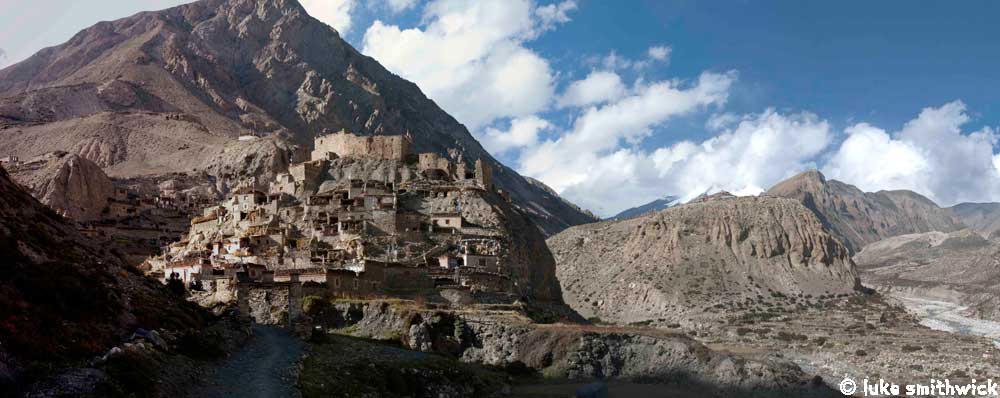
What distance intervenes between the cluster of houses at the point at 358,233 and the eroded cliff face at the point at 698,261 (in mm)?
37558

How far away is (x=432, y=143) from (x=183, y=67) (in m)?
51.5

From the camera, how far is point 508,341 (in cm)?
4422

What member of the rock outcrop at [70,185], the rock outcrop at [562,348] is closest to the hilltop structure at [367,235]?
the rock outcrop at [562,348]

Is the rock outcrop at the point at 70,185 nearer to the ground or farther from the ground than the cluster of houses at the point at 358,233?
farther from the ground

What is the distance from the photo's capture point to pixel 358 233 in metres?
53.6

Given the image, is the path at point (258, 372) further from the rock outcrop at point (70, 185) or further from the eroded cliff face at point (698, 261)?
the eroded cliff face at point (698, 261)

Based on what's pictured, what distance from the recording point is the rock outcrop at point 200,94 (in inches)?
4493

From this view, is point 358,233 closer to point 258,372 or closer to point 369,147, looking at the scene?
point 369,147

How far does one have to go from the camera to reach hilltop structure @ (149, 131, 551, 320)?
148 ft

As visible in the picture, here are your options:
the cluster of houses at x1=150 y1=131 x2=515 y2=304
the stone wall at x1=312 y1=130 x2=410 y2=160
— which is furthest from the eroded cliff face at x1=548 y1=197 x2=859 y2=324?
the cluster of houses at x1=150 y1=131 x2=515 y2=304

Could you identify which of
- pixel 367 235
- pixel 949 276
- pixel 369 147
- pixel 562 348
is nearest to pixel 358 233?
pixel 367 235

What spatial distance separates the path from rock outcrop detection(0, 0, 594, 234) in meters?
73.5

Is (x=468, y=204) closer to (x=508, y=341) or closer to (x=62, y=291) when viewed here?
(x=508, y=341)

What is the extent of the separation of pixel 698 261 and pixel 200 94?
87136mm
